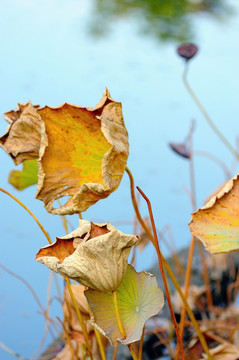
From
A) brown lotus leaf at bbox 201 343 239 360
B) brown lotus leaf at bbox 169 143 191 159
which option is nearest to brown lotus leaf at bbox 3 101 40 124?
brown lotus leaf at bbox 169 143 191 159

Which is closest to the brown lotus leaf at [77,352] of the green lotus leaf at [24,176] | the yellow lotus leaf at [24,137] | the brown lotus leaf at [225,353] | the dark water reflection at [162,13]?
the brown lotus leaf at [225,353]

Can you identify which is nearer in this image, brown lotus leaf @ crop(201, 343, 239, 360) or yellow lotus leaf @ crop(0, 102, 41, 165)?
yellow lotus leaf @ crop(0, 102, 41, 165)

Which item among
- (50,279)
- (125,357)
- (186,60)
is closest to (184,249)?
(125,357)

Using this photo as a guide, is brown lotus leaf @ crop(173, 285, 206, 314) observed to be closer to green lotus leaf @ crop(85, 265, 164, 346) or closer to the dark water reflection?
green lotus leaf @ crop(85, 265, 164, 346)

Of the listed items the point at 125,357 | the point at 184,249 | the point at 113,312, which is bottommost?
the point at 125,357

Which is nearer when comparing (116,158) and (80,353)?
(116,158)

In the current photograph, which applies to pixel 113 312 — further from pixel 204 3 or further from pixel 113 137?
pixel 204 3
